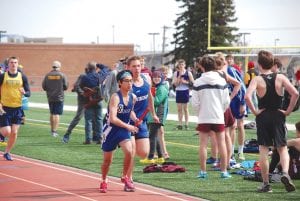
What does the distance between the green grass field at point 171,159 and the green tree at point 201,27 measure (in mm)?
38491

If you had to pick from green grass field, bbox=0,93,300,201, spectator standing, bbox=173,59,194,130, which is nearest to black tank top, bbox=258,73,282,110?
green grass field, bbox=0,93,300,201

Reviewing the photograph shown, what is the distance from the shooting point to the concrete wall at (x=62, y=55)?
77125 millimetres

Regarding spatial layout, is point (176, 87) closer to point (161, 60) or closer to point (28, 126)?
point (28, 126)

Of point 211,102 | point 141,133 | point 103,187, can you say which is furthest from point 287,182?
point 103,187

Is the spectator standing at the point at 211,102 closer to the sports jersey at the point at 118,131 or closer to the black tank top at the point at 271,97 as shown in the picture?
the black tank top at the point at 271,97

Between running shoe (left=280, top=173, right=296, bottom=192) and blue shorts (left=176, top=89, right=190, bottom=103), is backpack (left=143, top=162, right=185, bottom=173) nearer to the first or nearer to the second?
running shoe (left=280, top=173, right=296, bottom=192)

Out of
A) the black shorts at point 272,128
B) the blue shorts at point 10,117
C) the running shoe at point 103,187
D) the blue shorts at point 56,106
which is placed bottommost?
the running shoe at point 103,187

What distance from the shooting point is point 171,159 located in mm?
14312

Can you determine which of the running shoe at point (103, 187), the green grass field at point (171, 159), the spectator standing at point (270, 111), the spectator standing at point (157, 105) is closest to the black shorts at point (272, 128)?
the spectator standing at point (270, 111)

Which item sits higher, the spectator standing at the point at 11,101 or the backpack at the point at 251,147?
the spectator standing at the point at 11,101

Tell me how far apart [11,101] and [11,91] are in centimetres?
20

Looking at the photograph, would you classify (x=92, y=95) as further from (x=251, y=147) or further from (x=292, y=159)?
(x=292, y=159)

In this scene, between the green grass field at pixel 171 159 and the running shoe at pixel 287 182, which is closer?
the running shoe at pixel 287 182

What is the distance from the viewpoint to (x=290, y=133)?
19.2 m
